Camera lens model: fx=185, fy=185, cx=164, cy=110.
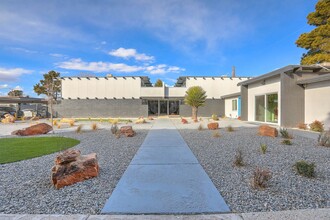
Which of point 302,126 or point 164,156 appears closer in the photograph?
point 164,156

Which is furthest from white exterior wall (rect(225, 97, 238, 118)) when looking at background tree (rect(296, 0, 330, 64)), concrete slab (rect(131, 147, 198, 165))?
concrete slab (rect(131, 147, 198, 165))

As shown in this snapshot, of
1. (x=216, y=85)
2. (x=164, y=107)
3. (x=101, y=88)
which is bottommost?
(x=164, y=107)

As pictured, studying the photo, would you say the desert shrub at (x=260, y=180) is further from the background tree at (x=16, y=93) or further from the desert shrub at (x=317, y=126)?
the background tree at (x=16, y=93)

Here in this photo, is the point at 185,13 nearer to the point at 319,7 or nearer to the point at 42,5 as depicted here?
the point at 42,5

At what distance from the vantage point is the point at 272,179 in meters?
4.17

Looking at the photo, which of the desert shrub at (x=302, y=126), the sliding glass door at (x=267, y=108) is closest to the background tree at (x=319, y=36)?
the sliding glass door at (x=267, y=108)

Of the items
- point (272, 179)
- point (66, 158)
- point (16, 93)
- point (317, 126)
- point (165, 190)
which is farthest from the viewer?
point (16, 93)

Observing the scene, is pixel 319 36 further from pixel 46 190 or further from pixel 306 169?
pixel 46 190

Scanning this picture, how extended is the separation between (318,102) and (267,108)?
3.87 m

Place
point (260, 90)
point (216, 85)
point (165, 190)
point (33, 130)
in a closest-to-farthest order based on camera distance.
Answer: point (165, 190)
point (33, 130)
point (260, 90)
point (216, 85)

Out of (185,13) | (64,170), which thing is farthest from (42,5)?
(64,170)

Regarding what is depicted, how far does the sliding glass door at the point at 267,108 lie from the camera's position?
14406 mm

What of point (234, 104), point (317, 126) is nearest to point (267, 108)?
point (317, 126)

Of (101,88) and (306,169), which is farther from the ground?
(101,88)
